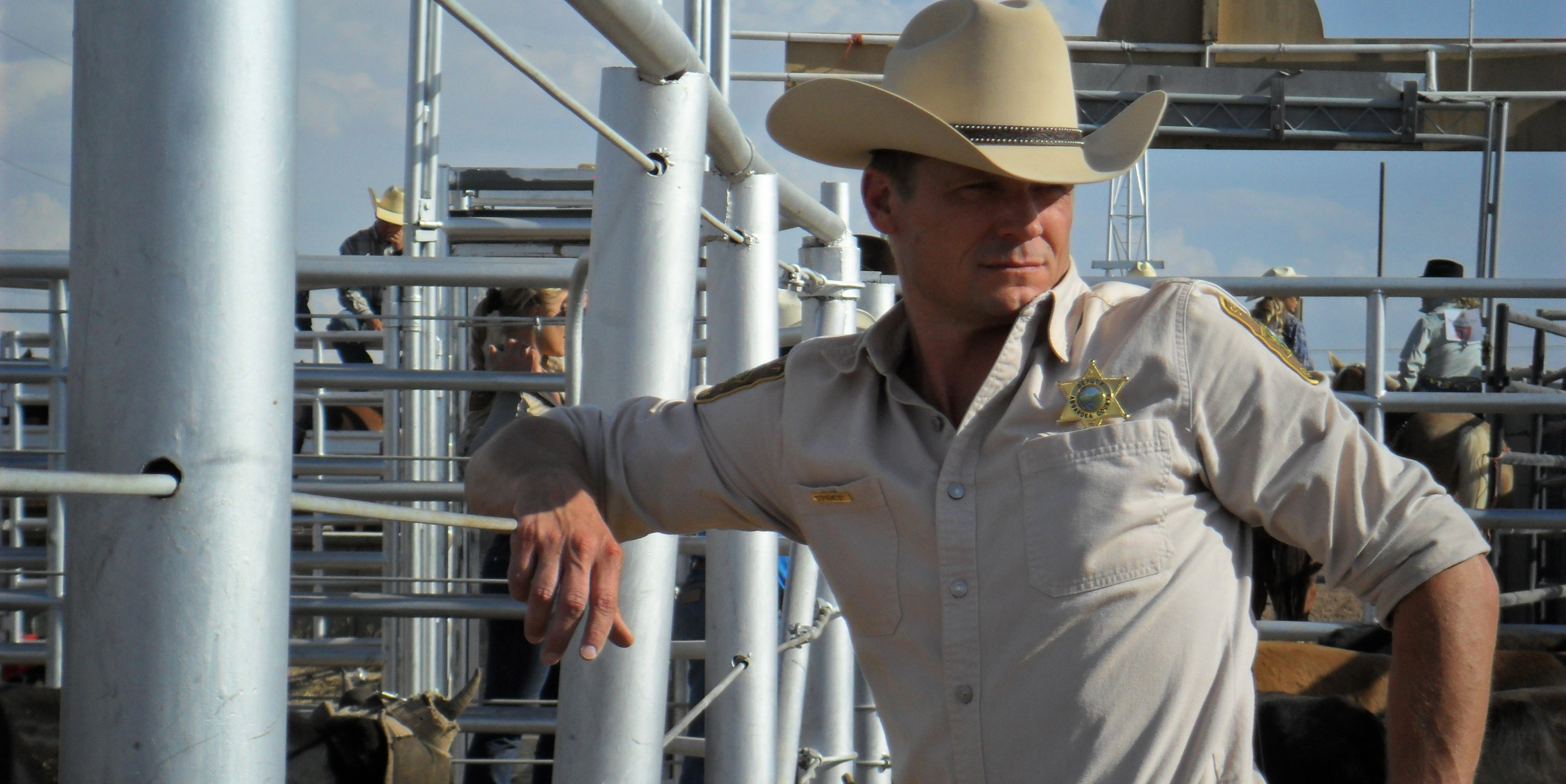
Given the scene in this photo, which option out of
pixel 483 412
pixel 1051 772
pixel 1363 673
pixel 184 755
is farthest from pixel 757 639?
pixel 1363 673

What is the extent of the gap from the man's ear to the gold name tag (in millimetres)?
404

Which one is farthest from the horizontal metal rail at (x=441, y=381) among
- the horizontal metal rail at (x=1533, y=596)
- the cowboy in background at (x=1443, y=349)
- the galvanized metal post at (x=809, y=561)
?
the cowboy in background at (x=1443, y=349)

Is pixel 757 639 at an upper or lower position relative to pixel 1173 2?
lower

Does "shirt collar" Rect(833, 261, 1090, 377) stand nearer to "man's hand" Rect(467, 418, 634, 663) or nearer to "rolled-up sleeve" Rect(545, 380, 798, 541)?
"rolled-up sleeve" Rect(545, 380, 798, 541)

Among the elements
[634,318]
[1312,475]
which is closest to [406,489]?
[634,318]

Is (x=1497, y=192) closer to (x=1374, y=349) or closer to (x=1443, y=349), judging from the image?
(x=1443, y=349)

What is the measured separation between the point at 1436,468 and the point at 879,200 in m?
5.39

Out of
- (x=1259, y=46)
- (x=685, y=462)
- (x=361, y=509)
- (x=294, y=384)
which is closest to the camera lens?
(x=361, y=509)

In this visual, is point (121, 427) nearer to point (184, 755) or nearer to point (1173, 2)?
point (184, 755)

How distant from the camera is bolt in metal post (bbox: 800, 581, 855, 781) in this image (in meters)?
3.05

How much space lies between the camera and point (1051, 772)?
1.52 metres

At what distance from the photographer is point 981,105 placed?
70.7 inches

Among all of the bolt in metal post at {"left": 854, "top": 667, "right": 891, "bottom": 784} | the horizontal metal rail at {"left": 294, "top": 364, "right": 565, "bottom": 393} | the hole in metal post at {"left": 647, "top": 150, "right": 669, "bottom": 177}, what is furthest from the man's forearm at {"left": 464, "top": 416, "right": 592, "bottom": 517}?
the bolt in metal post at {"left": 854, "top": 667, "right": 891, "bottom": 784}

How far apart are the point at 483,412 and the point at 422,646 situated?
1000 millimetres
